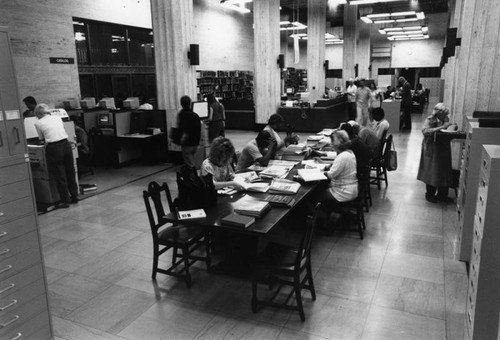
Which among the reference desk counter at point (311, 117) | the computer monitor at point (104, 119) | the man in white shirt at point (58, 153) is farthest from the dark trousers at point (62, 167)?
the reference desk counter at point (311, 117)

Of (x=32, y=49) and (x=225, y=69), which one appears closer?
(x=32, y=49)

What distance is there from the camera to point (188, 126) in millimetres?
7559

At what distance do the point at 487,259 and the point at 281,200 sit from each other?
72.6 inches

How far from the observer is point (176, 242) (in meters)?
3.85

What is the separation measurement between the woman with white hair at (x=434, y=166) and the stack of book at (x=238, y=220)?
4.00 m

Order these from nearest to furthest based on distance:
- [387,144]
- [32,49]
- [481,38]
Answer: [481,38] < [387,144] < [32,49]

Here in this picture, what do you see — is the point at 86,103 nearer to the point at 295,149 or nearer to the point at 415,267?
the point at 295,149

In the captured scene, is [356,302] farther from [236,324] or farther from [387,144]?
[387,144]

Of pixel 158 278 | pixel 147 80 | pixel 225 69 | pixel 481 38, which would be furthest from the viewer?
pixel 225 69

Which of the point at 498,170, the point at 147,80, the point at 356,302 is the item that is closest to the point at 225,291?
the point at 356,302

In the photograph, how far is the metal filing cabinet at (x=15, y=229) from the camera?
8.70 feet

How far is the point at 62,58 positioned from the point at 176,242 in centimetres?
994

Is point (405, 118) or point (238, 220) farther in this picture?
point (405, 118)

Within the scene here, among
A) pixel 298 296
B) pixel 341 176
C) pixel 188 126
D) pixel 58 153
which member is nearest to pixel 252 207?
pixel 298 296
